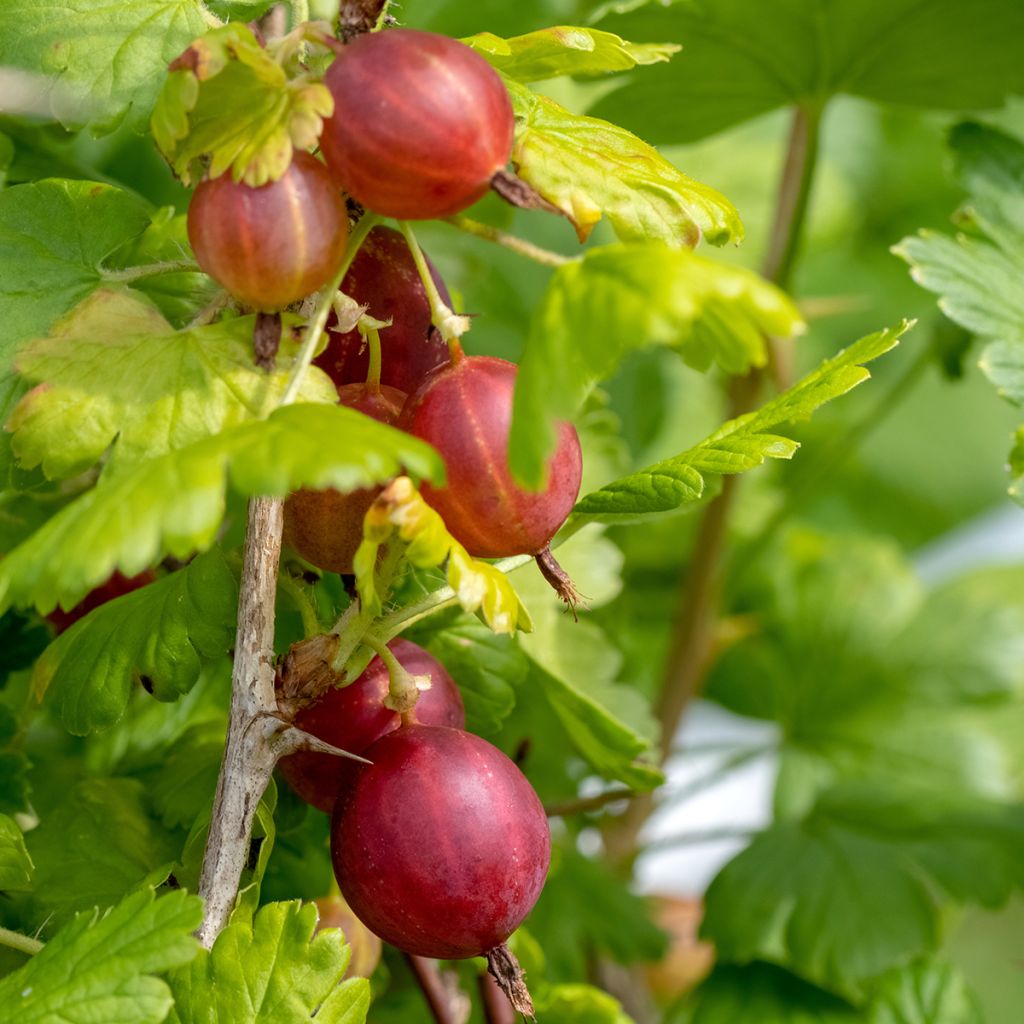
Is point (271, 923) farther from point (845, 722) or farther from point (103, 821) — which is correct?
point (845, 722)

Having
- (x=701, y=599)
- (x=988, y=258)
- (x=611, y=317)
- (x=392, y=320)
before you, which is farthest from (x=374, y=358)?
(x=701, y=599)

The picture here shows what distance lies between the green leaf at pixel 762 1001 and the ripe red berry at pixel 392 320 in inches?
19.5

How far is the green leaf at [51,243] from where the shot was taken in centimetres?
48

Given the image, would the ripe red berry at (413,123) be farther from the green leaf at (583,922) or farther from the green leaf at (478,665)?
the green leaf at (583,922)

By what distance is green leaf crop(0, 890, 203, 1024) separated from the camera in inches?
15.8

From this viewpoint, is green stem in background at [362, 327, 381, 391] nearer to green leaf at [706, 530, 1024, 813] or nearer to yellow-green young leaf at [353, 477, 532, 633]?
yellow-green young leaf at [353, 477, 532, 633]

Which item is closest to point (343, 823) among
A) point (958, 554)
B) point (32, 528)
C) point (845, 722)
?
point (32, 528)

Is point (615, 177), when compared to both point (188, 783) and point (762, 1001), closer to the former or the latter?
point (188, 783)

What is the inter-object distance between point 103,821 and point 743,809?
1337 millimetres

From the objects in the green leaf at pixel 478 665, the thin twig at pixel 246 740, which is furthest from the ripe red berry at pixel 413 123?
the green leaf at pixel 478 665

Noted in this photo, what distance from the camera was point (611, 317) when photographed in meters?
0.36

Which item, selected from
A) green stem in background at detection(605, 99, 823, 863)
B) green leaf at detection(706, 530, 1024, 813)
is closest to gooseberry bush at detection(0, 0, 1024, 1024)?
green stem in background at detection(605, 99, 823, 863)

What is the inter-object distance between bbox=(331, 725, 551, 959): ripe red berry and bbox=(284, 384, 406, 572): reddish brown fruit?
0.06 m

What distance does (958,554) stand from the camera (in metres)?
1.90
